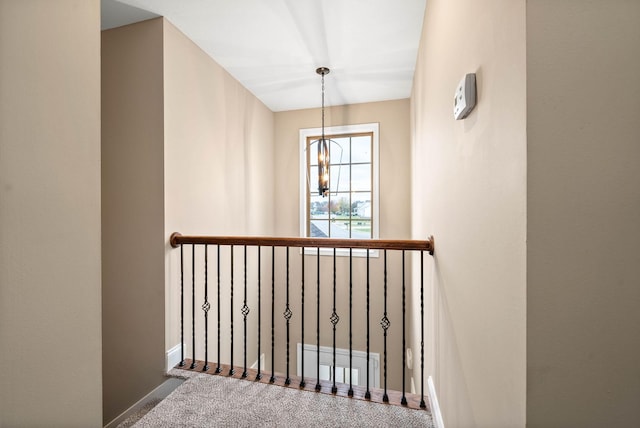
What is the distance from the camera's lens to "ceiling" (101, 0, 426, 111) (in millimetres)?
1943

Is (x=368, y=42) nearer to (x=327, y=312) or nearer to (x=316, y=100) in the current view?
(x=316, y=100)

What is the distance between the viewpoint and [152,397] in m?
1.94

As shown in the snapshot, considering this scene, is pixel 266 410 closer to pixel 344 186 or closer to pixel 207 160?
pixel 207 160

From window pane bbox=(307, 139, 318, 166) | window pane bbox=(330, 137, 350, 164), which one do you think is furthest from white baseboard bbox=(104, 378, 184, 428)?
window pane bbox=(330, 137, 350, 164)

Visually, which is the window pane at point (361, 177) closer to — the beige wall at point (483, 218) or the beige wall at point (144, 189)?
the beige wall at point (144, 189)

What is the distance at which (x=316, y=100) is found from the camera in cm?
360

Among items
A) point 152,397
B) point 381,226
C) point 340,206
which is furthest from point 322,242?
point 340,206

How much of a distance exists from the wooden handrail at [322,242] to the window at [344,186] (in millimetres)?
1933
